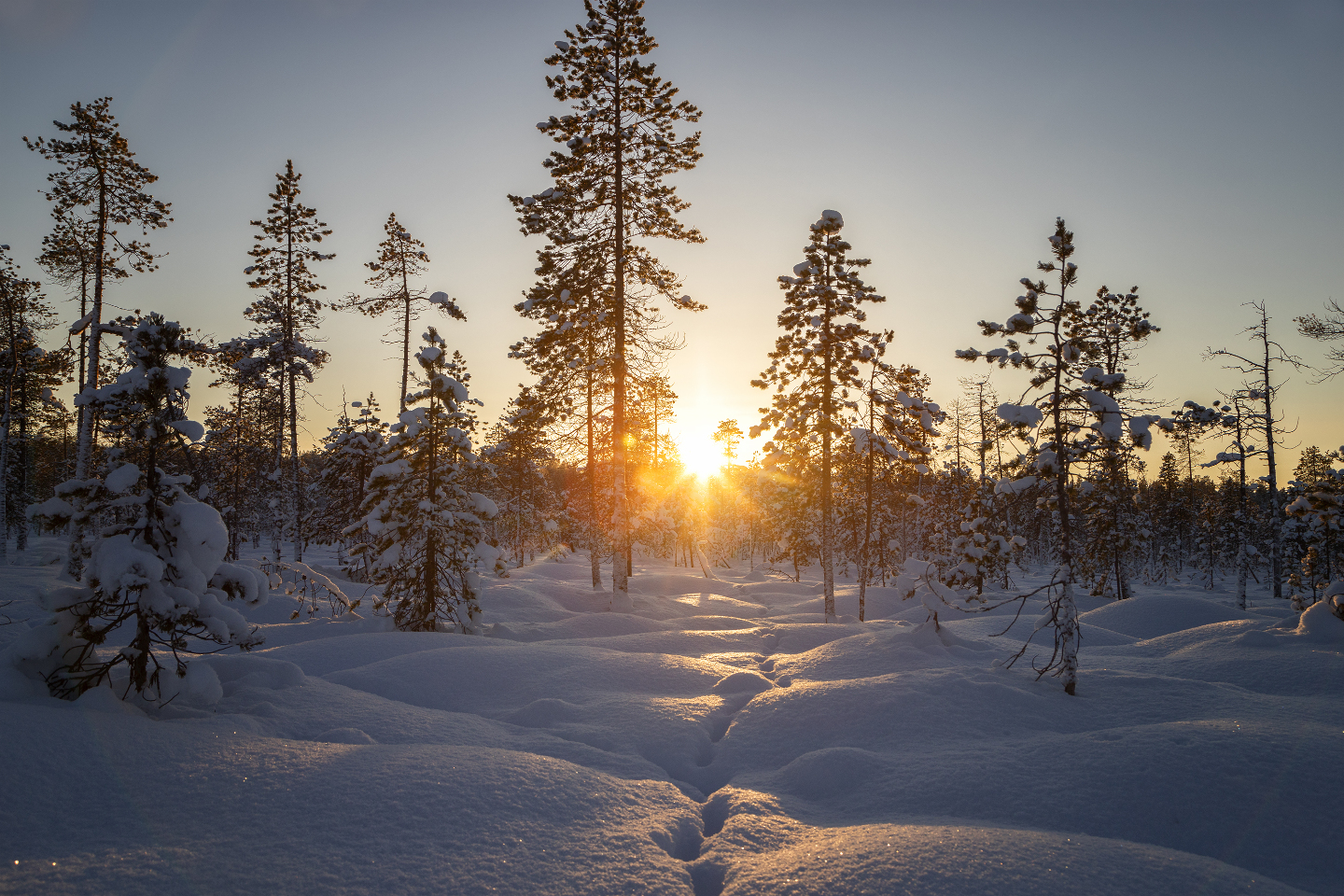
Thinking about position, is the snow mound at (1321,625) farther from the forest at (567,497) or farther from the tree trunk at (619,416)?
the tree trunk at (619,416)

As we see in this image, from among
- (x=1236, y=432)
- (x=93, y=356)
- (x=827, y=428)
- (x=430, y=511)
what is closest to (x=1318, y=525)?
(x=1236, y=432)

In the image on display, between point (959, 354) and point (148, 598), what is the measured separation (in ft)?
33.9

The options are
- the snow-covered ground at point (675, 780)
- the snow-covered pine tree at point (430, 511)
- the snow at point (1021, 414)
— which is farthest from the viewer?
the snow-covered pine tree at point (430, 511)

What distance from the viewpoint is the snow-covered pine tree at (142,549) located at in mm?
5355

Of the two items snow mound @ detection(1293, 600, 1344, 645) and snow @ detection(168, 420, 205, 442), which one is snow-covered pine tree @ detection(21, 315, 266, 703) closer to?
snow @ detection(168, 420, 205, 442)

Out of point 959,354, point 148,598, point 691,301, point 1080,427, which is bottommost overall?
point 148,598

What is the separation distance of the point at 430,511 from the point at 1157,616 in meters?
20.6

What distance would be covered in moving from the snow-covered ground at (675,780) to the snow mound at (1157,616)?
8667mm

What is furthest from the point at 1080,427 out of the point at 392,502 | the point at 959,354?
the point at 392,502

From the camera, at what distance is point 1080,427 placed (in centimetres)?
819

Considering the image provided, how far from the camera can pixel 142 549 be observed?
5648 millimetres

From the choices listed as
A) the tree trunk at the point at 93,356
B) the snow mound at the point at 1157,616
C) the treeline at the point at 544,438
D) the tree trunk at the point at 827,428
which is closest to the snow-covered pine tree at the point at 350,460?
the treeline at the point at 544,438

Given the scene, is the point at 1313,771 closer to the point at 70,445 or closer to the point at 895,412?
the point at 895,412

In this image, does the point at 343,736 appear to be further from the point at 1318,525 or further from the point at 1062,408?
the point at 1318,525
